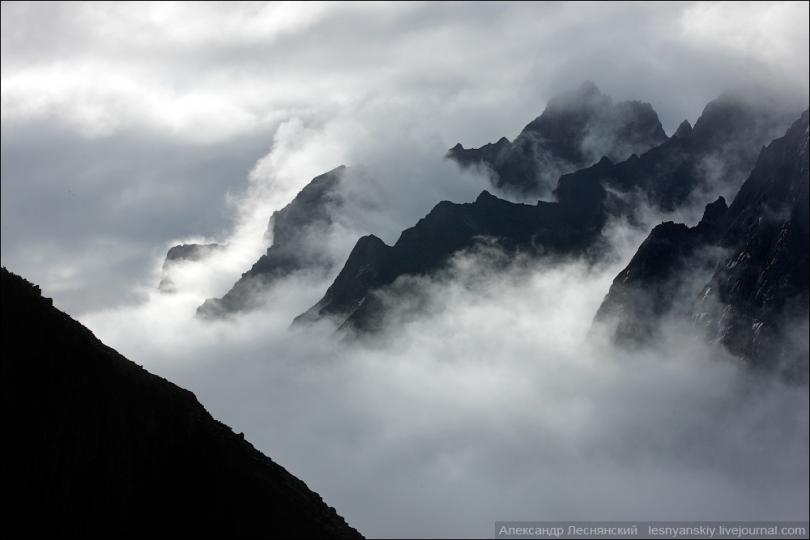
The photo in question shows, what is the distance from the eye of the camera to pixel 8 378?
115 meters

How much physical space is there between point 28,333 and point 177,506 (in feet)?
98.5

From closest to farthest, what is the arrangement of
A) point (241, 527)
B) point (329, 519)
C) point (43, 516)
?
point (43, 516) → point (241, 527) → point (329, 519)

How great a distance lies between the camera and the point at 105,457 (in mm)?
116562

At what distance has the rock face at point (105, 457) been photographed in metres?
113

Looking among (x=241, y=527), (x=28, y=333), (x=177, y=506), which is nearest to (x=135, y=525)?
(x=177, y=506)

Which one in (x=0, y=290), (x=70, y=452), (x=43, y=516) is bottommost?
(x=43, y=516)

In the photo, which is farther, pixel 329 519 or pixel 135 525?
pixel 329 519

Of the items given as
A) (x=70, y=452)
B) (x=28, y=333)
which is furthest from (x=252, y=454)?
(x=28, y=333)

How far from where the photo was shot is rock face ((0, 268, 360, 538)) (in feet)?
369

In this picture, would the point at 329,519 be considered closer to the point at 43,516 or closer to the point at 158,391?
the point at 158,391

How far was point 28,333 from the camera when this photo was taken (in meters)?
119

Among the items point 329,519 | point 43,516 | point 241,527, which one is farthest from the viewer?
point 329,519

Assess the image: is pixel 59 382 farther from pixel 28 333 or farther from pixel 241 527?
pixel 241 527

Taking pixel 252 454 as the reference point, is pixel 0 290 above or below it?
above
